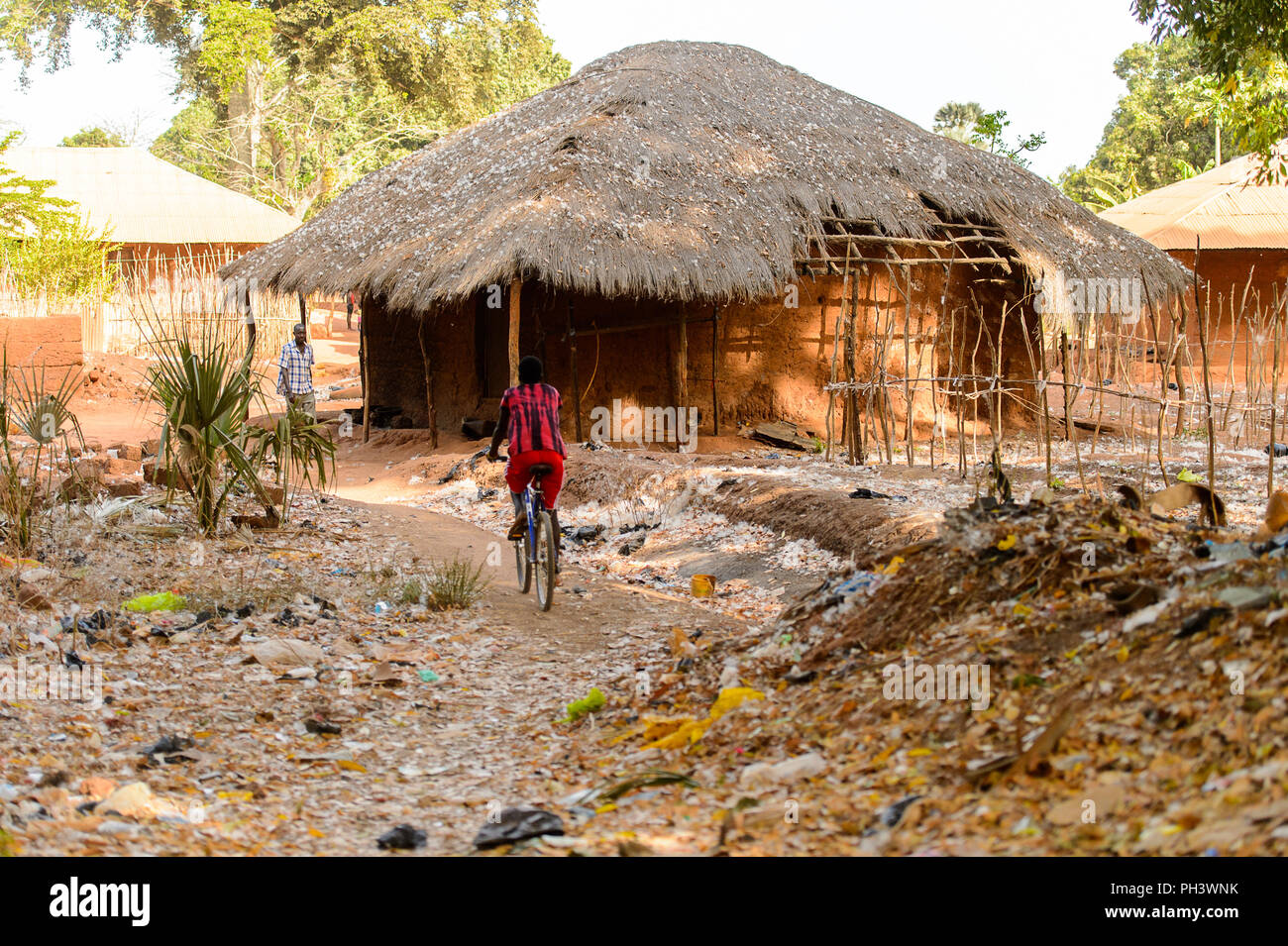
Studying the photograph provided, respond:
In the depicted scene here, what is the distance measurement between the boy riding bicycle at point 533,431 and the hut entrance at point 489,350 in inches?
299

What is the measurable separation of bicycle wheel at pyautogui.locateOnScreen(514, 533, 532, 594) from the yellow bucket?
1114 mm

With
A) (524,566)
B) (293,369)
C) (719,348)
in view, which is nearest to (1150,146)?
(719,348)

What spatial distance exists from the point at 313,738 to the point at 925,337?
10929 mm

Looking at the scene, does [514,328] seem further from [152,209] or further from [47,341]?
[152,209]

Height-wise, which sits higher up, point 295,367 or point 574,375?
point 295,367

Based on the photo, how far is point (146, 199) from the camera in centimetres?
2584

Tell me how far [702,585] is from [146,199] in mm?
22904

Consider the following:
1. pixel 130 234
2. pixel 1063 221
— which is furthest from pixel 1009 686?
pixel 130 234

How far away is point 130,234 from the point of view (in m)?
24.5

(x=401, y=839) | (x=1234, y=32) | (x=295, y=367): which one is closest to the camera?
(x=401, y=839)

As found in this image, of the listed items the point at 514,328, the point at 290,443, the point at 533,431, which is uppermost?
the point at 514,328

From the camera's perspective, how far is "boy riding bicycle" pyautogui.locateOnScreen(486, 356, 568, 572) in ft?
21.1

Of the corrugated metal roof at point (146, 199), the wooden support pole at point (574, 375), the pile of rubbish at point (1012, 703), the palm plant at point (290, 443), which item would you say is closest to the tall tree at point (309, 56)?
the corrugated metal roof at point (146, 199)

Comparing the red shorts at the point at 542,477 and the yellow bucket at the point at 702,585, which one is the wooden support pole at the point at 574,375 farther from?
the red shorts at the point at 542,477
